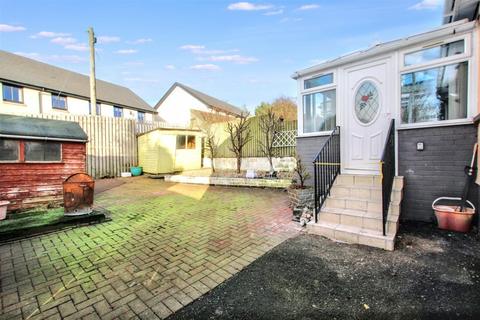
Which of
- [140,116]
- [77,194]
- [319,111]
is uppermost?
[140,116]

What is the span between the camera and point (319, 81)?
232 inches

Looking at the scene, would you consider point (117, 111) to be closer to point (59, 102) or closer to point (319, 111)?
point (59, 102)

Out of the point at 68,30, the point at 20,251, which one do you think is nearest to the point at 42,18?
the point at 68,30

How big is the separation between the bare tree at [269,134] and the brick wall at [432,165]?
228 inches

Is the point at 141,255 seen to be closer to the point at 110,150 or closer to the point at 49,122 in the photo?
the point at 49,122

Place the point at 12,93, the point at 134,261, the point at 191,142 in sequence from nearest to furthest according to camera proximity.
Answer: the point at 134,261
the point at 191,142
the point at 12,93

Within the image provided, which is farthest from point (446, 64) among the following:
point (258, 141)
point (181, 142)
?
point (181, 142)

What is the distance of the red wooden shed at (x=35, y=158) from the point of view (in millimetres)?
5270

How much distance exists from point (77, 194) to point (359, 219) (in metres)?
5.48

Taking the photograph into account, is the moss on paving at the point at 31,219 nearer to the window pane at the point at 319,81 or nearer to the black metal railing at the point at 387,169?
the black metal railing at the point at 387,169

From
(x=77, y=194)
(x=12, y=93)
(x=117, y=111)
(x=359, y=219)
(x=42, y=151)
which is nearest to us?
(x=359, y=219)

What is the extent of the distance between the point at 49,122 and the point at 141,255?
5349 mm

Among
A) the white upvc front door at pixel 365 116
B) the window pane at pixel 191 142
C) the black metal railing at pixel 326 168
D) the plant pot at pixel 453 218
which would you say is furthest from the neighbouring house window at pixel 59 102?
the plant pot at pixel 453 218

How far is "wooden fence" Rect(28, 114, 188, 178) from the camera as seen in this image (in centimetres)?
1230
